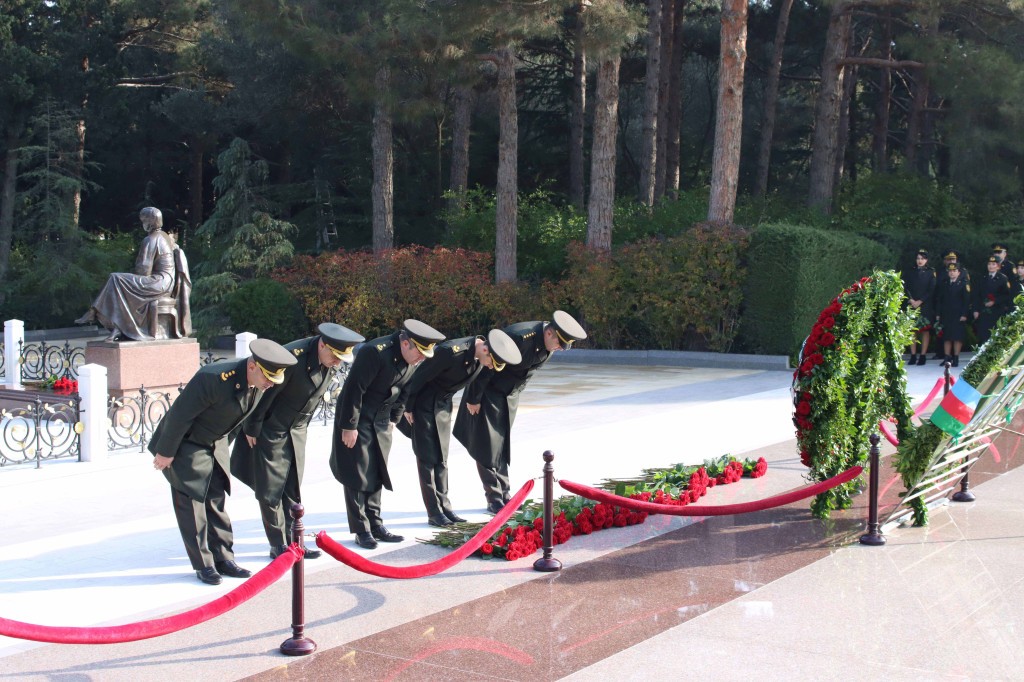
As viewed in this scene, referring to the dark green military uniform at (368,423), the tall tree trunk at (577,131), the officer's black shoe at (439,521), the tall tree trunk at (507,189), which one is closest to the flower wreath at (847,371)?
the officer's black shoe at (439,521)

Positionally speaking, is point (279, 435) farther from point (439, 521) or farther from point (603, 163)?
point (603, 163)

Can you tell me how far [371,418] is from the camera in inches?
310

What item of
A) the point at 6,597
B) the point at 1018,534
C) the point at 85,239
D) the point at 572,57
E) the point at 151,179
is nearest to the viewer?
the point at 6,597

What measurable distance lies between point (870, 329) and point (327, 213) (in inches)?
1038

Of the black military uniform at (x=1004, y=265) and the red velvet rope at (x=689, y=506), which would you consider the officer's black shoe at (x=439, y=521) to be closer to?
the red velvet rope at (x=689, y=506)

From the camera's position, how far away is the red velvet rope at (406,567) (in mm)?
5738

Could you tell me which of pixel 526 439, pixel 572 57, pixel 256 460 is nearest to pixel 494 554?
pixel 256 460

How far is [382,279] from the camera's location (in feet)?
79.9

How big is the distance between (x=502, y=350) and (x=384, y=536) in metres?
1.56

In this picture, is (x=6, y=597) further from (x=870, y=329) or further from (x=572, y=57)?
(x=572, y=57)

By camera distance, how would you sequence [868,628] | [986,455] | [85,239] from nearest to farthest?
[868,628] < [986,455] < [85,239]

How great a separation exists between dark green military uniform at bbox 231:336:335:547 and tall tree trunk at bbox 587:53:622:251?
1601 centimetres

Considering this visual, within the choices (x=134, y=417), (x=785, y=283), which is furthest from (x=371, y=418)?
(x=785, y=283)

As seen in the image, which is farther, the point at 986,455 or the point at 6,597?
the point at 986,455
